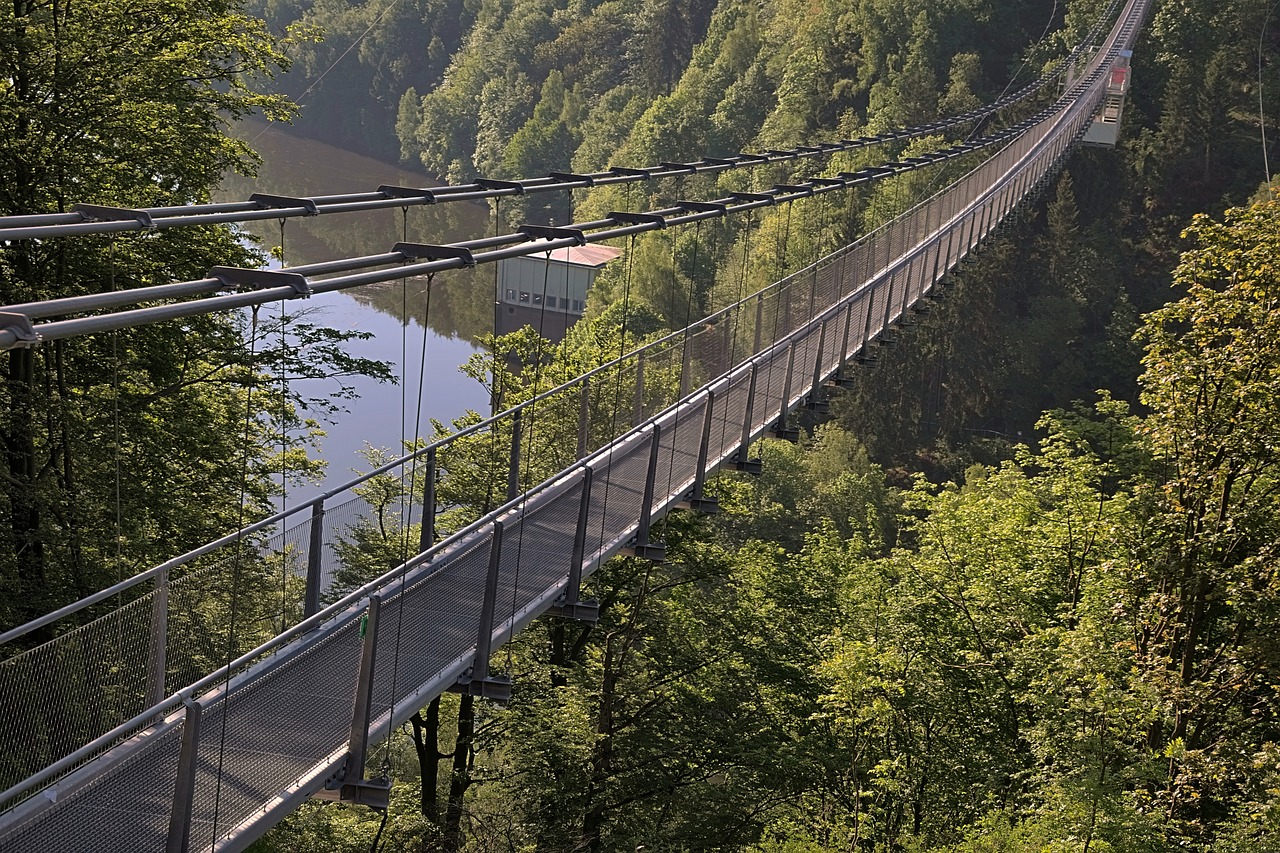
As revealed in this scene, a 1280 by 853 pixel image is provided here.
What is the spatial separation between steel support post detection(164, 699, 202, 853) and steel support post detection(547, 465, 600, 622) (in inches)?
131

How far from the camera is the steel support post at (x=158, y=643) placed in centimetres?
566

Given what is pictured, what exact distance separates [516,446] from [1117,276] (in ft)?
124

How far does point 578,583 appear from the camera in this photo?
809cm

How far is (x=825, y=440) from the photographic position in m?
40.8

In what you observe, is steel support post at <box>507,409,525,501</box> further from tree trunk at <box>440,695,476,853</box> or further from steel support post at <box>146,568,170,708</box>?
tree trunk at <box>440,695,476,853</box>

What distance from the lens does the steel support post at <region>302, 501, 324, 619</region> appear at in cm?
685

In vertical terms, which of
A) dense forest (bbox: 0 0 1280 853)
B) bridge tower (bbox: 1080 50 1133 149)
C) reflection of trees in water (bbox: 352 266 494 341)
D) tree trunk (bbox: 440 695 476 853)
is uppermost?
bridge tower (bbox: 1080 50 1133 149)

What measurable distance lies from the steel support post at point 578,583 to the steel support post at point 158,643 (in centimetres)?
268

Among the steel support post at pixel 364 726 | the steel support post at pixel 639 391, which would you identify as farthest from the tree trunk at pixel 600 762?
the steel support post at pixel 364 726

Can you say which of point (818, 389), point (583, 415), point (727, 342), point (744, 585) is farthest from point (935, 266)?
point (583, 415)

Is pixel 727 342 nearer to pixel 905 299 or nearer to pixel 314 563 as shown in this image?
pixel 905 299

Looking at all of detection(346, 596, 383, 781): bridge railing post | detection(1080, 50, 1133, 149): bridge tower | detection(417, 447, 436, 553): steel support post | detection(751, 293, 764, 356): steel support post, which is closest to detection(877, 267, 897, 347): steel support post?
detection(751, 293, 764, 356): steel support post

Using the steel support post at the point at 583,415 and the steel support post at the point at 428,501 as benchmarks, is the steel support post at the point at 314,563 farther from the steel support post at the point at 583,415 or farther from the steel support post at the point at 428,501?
the steel support post at the point at 583,415

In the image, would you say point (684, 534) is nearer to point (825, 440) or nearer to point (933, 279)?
point (933, 279)
